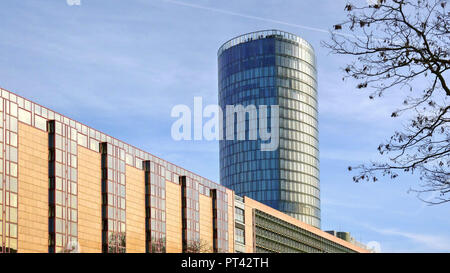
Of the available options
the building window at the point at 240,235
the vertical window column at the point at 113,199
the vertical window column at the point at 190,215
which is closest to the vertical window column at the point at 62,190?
the vertical window column at the point at 113,199

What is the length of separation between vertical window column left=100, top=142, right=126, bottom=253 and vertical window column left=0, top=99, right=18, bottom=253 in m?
14.8

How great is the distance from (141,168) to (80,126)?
1347 cm

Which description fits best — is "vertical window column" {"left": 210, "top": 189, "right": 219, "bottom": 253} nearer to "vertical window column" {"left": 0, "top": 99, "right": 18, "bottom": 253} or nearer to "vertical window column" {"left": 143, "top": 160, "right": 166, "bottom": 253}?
"vertical window column" {"left": 143, "top": 160, "right": 166, "bottom": 253}

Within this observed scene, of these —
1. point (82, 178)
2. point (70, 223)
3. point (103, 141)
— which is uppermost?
point (103, 141)

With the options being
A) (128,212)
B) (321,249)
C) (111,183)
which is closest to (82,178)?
(111,183)

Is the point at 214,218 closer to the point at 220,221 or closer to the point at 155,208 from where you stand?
the point at 220,221

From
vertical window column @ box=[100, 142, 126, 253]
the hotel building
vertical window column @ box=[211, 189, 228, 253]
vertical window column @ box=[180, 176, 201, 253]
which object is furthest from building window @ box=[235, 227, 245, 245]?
vertical window column @ box=[100, 142, 126, 253]

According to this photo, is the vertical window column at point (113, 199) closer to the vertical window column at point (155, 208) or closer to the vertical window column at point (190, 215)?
the vertical window column at point (155, 208)

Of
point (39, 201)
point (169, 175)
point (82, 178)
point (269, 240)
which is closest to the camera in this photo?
point (39, 201)

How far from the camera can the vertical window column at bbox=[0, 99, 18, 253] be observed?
2596 inches

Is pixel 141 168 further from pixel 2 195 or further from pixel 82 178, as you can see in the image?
pixel 2 195

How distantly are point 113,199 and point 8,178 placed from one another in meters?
17.3

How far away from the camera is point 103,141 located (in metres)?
83.4

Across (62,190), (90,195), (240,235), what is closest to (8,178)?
(62,190)
